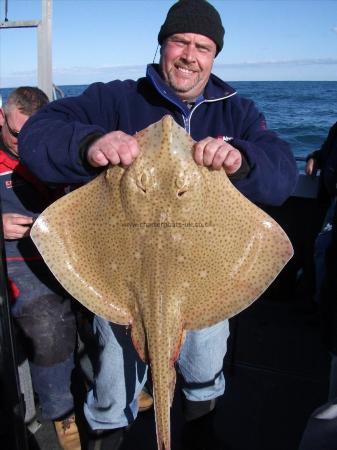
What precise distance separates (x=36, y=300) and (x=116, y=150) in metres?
1.52

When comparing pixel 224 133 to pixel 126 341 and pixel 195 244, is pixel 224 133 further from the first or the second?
pixel 126 341

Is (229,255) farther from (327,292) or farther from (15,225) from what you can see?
(15,225)

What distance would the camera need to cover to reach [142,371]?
2783mm

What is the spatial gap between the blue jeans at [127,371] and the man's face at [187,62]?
152 cm

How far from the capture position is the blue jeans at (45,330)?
293 centimetres

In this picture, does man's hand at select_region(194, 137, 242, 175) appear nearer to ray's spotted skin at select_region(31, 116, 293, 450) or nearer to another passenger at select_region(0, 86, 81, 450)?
ray's spotted skin at select_region(31, 116, 293, 450)

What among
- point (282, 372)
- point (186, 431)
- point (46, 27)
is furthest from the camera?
point (46, 27)

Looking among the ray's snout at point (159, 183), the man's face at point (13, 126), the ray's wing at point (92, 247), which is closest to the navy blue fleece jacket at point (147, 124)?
the ray's wing at point (92, 247)

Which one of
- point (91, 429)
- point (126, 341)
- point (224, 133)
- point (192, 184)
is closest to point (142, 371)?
point (126, 341)

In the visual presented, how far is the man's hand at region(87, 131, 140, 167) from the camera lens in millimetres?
1927

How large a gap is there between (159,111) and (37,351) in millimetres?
1847

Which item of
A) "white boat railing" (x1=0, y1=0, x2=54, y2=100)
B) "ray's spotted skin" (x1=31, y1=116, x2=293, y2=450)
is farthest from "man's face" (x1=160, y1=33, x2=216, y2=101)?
"white boat railing" (x1=0, y1=0, x2=54, y2=100)

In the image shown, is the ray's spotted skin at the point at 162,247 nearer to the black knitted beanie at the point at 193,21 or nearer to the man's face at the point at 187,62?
the man's face at the point at 187,62

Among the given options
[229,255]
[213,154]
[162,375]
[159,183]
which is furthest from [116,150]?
[162,375]
